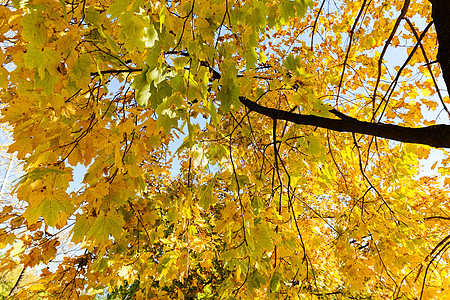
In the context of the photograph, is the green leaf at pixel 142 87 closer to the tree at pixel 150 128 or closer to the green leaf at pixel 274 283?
the tree at pixel 150 128

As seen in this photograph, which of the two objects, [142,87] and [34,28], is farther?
[142,87]

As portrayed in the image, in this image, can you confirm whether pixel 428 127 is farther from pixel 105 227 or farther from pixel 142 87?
pixel 105 227

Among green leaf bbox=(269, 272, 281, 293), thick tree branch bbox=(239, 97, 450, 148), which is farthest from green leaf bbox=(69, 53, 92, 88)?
green leaf bbox=(269, 272, 281, 293)

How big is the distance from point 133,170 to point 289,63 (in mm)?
1069

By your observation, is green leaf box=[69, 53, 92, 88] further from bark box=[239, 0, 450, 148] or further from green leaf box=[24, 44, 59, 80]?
bark box=[239, 0, 450, 148]

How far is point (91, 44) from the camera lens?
1.04 meters

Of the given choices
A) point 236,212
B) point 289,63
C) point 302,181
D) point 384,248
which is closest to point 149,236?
point 236,212

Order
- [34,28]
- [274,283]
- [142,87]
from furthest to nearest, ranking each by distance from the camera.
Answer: [274,283], [142,87], [34,28]

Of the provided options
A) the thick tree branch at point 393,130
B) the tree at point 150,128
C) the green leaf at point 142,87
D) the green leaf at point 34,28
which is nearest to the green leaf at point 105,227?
the tree at point 150,128

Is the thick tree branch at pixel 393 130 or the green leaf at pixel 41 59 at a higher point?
the thick tree branch at pixel 393 130

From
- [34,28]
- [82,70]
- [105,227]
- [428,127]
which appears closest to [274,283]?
[105,227]

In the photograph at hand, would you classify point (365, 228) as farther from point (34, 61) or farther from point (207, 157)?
point (34, 61)

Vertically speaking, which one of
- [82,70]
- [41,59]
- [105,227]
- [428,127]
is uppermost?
[428,127]

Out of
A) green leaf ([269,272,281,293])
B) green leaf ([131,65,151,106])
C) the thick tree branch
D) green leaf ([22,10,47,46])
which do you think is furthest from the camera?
green leaf ([269,272,281,293])
